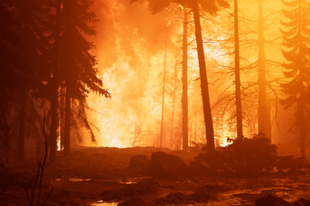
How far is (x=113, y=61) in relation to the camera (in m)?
52.7

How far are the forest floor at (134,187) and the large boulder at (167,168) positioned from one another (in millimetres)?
567

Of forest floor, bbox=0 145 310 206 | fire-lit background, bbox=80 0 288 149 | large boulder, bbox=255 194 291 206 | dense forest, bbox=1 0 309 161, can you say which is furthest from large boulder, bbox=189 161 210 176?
fire-lit background, bbox=80 0 288 149

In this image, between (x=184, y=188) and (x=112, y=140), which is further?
(x=112, y=140)

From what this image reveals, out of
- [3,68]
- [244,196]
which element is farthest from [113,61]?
[244,196]

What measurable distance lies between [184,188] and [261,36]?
12.8 m

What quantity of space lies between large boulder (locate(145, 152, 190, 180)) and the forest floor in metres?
0.57

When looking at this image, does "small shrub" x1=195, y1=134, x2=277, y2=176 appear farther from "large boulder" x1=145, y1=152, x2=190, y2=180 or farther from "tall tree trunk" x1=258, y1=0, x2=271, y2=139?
"tall tree trunk" x1=258, y1=0, x2=271, y2=139

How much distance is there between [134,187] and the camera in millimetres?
8586

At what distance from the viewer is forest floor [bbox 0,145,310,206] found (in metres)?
7.34

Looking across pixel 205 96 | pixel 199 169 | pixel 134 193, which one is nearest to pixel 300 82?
pixel 205 96

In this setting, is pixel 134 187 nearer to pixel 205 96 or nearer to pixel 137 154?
pixel 205 96

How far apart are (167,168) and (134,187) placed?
355 cm

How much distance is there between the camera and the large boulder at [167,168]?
1157cm

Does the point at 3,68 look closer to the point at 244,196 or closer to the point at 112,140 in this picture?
the point at 244,196
